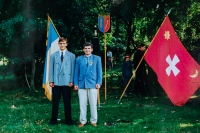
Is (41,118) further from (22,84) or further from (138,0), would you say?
(22,84)

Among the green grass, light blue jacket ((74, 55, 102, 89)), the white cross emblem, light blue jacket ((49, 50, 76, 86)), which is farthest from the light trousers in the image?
the white cross emblem

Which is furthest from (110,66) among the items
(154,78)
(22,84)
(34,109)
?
(34,109)

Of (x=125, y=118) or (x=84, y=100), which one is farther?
(x=125, y=118)

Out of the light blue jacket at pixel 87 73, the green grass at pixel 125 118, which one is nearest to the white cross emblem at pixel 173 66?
the green grass at pixel 125 118

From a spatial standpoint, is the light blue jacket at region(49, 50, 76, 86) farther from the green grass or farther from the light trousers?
the green grass

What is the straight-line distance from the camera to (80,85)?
716 centimetres

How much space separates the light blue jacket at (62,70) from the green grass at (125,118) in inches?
36.2

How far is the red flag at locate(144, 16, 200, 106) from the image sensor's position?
8594 mm

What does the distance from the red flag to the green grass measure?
525 mm

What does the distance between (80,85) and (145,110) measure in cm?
263

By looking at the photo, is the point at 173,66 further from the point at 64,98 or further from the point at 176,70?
the point at 64,98

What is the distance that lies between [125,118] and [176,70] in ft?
5.84

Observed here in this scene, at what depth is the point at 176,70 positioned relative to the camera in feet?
28.3

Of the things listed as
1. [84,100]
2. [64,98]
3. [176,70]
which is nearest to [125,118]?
[84,100]
